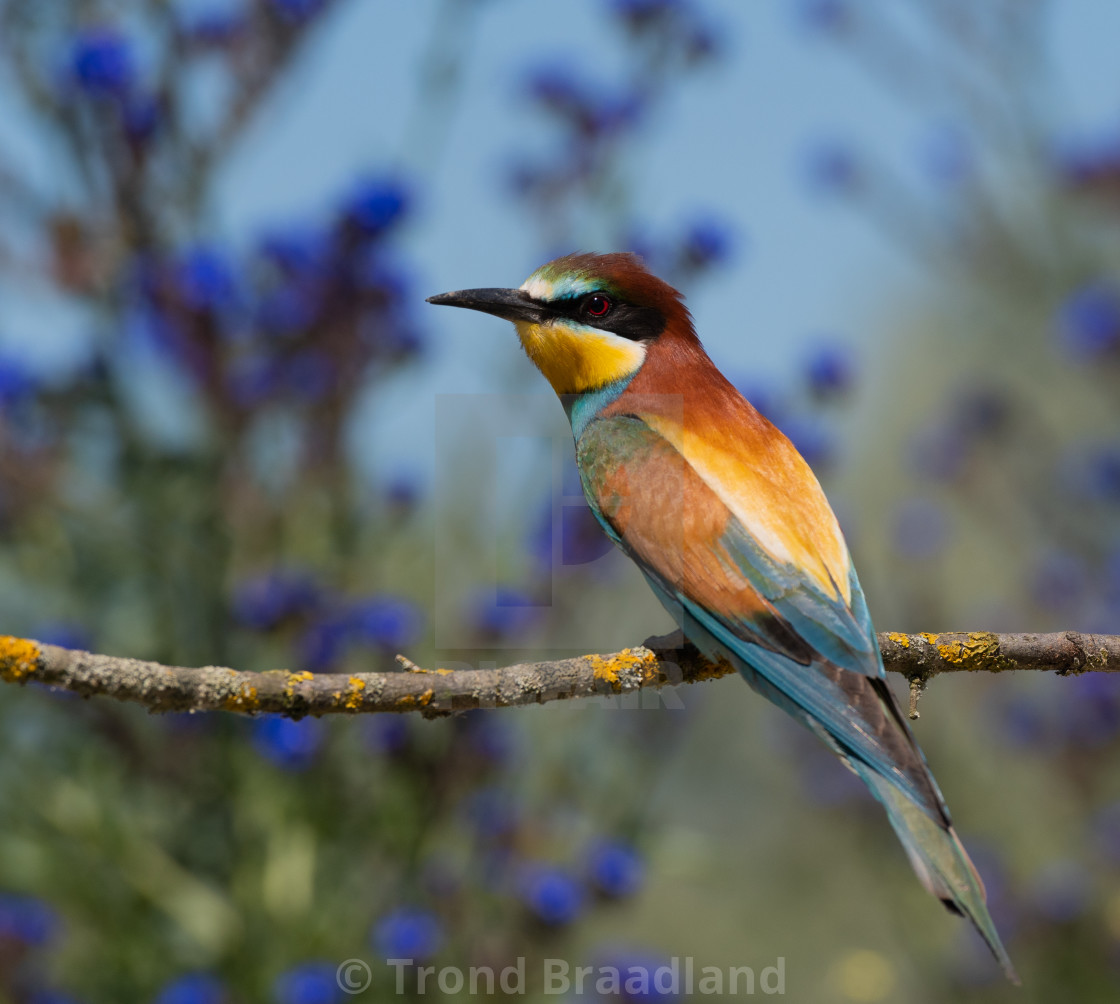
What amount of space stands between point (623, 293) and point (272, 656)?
1.30m

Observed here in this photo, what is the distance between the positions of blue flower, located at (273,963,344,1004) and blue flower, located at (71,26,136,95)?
190 centimetres

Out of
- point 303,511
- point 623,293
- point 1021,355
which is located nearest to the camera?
point 623,293

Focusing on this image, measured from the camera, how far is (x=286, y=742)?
8.17ft

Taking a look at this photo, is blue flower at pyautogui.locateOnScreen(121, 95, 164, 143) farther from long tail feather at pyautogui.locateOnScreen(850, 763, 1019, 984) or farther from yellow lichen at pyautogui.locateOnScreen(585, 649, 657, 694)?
long tail feather at pyautogui.locateOnScreen(850, 763, 1019, 984)

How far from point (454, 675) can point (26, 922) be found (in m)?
1.90

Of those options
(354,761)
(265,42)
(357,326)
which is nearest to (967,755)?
(354,761)

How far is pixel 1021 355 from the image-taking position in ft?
24.3

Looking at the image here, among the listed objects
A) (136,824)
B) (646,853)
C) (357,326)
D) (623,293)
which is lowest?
(646,853)

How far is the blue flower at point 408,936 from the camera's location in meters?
2.45

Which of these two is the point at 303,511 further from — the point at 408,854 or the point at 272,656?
the point at 408,854

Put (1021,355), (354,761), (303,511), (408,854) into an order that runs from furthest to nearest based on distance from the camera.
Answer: (1021,355)
(303,511)
(354,761)
(408,854)

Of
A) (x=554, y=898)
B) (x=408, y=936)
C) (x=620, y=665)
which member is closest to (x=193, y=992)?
(x=408, y=936)

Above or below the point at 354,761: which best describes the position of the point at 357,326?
above

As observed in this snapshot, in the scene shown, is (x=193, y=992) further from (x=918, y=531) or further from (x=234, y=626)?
(x=918, y=531)
